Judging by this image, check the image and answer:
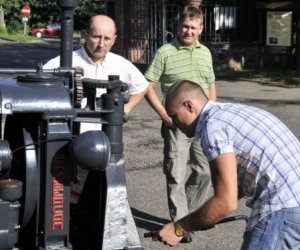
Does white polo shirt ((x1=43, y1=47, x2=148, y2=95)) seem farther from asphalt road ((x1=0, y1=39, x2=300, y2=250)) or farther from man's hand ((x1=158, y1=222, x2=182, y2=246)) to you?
man's hand ((x1=158, y1=222, x2=182, y2=246))

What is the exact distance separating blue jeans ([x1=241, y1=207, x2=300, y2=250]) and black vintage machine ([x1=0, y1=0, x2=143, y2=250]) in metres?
0.60

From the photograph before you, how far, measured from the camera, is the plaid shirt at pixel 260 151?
2.95 metres

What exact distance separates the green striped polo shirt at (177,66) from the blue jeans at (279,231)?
257 cm

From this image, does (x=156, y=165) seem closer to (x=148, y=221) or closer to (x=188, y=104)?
(x=148, y=221)

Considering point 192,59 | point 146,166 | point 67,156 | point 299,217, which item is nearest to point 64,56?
point 67,156

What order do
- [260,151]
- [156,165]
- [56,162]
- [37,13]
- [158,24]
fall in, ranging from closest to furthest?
[56,162] → [260,151] → [156,165] → [158,24] → [37,13]

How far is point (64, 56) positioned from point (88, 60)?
3.48 ft

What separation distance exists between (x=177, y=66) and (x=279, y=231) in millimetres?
2681

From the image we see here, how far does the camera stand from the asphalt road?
18.3ft

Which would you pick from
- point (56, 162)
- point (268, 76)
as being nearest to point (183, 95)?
point (56, 162)

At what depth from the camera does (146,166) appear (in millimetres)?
8188

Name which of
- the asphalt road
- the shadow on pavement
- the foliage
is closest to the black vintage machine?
the asphalt road

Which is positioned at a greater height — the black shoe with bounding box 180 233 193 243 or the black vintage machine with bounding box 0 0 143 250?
the black vintage machine with bounding box 0 0 143 250

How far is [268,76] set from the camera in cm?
1850
